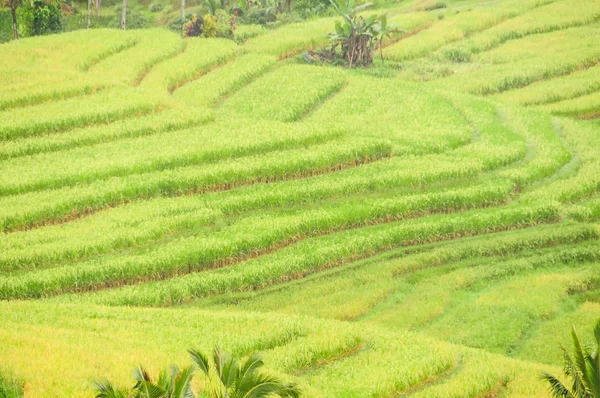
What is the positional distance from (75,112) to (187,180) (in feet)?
15.2

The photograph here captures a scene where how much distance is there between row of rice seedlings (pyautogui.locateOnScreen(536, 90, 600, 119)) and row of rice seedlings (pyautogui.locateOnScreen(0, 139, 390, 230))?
18.1ft

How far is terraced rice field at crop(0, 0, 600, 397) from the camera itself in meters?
12.5

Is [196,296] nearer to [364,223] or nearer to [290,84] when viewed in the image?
[364,223]

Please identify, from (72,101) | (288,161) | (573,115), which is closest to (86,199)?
(288,161)

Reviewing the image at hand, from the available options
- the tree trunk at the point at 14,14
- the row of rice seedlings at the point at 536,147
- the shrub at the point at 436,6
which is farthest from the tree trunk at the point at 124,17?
the row of rice seedlings at the point at 536,147

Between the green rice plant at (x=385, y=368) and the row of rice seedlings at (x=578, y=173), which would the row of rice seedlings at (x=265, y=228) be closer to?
the row of rice seedlings at (x=578, y=173)

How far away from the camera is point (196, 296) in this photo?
15.2 m

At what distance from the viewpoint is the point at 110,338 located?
39.4ft

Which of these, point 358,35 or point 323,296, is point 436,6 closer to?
point 358,35

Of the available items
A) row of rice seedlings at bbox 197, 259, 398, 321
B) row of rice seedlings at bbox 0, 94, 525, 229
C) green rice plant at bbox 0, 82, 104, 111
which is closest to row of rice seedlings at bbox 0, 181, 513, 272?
row of rice seedlings at bbox 0, 94, 525, 229

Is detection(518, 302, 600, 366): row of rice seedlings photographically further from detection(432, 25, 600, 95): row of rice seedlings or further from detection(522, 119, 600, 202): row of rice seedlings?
detection(432, 25, 600, 95): row of rice seedlings

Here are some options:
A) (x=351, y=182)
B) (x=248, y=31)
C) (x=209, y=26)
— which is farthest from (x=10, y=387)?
(x=248, y=31)

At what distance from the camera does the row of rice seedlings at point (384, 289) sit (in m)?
15.0

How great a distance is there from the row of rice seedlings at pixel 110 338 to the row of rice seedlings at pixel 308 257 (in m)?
0.95
